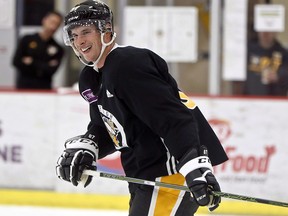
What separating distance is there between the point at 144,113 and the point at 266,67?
3478mm

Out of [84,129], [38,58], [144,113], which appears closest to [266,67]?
[84,129]

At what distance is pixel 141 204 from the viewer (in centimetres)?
273

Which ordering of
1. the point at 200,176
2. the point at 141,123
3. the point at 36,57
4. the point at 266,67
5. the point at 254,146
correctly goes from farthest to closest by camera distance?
1. the point at 36,57
2. the point at 266,67
3. the point at 254,146
4. the point at 141,123
5. the point at 200,176

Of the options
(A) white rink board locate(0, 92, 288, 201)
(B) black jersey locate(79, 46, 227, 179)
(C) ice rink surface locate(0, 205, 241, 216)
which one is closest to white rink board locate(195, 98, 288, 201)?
(A) white rink board locate(0, 92, 288, 201)

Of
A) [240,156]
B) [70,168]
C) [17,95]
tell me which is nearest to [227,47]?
[240,156]

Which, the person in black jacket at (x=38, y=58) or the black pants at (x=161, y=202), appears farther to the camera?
the person in black jacket at (x=38, y=58)

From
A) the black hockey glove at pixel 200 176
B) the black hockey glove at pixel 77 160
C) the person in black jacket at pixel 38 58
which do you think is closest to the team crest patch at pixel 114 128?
the black hockey glove at pixel 77 160

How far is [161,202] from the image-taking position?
2.73 metres

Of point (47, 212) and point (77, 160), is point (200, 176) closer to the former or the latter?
point (77, 160)

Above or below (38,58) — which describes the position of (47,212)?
below

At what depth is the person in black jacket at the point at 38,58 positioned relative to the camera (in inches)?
242

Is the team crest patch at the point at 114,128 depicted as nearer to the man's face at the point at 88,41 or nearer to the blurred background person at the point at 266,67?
the man's face at the point at 88,41

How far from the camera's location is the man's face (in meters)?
2.74

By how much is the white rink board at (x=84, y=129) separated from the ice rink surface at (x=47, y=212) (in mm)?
308
